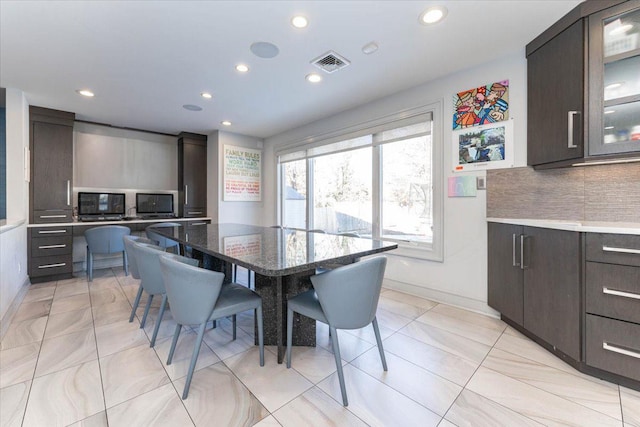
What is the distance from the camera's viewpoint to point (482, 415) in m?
1.37

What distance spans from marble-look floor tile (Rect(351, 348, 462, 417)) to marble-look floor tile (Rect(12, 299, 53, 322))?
10.4ft

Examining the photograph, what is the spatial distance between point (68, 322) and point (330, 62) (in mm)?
3522

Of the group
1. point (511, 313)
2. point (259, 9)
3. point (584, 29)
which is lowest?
point (511, 313)

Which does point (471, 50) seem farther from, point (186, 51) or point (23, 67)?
point (23, 67)

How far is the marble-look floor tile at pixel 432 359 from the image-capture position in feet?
5.59

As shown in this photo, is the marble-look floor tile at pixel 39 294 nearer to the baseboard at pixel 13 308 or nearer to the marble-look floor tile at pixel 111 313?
the baseboard at pixel 13 308

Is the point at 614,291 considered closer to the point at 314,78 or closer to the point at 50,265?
A: the point at 314,78

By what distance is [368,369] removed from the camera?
1750 millimetres

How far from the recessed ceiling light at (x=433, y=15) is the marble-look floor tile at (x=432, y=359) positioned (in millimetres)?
2511

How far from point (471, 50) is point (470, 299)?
95.1 inches

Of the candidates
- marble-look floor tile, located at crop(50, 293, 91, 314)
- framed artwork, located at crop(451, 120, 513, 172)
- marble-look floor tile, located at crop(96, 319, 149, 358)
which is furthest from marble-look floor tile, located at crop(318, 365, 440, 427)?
marble-look floor tile, located at crop(50, 293, 91, 314)

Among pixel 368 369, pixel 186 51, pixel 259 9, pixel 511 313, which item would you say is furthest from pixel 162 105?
pixel 511 313

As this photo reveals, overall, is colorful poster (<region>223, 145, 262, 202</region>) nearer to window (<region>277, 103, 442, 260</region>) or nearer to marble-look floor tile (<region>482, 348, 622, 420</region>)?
window (<region>277, 103, 442, 260</region>)

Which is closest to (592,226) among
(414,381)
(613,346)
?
(613,346)
